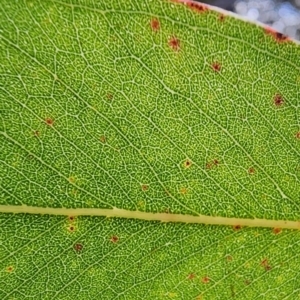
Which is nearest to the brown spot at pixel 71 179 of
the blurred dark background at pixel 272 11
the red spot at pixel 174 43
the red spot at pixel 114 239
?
the red spot at pixel 114 239

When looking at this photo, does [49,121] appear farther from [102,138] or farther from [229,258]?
A: [229,258]

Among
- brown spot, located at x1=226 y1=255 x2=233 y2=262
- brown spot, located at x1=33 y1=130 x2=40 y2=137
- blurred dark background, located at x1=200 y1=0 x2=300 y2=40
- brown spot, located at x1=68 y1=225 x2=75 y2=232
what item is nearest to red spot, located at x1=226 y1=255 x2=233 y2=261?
brown spot, located at x1=226 y1=255 x2=233 y2=262

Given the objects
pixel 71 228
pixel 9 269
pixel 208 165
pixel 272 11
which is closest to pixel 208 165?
pixel 208 165

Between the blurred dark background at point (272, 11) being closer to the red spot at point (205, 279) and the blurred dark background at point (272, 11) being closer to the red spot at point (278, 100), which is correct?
the red spot at point (278, 100)

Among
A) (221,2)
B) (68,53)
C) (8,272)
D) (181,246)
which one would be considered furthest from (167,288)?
→ (221,2)

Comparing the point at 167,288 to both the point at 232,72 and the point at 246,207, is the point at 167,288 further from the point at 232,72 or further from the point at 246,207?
the point at 232,72
